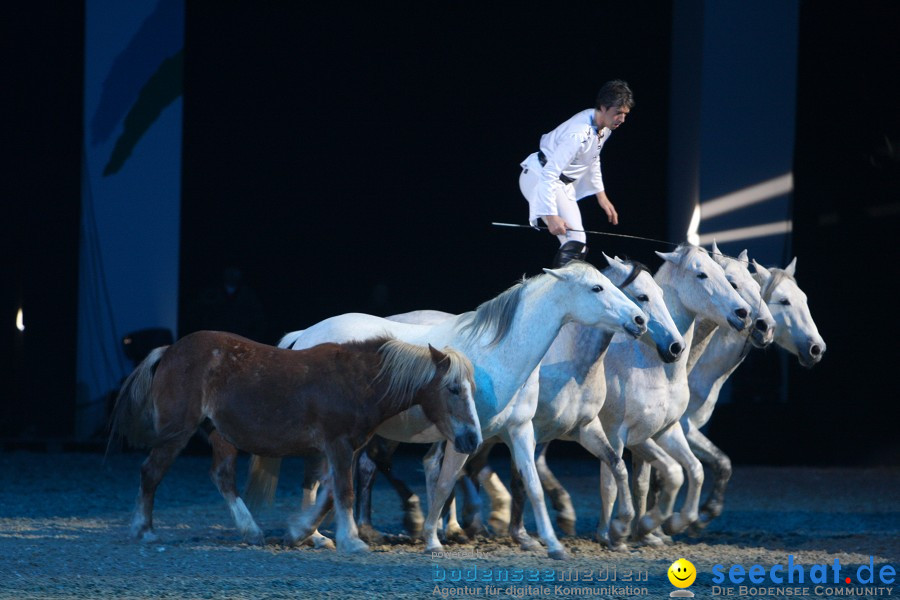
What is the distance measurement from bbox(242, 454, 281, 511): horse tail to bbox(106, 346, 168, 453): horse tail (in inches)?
26.3

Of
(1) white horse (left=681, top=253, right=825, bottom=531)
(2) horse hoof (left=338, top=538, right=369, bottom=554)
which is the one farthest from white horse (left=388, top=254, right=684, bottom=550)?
(1) white horse (left=681, top=253, right=825, bottom=531)

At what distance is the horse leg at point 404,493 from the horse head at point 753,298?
226 cm

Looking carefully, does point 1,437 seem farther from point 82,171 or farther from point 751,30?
point 751,30

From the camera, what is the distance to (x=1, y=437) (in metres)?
12.0

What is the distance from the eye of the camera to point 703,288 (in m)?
7.24

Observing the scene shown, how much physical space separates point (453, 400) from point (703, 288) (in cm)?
191

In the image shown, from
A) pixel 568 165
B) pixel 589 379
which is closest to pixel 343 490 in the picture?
pixel 589 379

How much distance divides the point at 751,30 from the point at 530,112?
241cm

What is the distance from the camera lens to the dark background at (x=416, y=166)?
12078 millimetres

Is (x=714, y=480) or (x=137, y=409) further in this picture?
(x=714, y=480)

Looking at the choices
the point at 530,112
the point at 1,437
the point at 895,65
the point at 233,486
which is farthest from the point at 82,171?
the point at 895,65

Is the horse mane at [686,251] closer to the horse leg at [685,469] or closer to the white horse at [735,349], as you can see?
the white horse at [735,349]

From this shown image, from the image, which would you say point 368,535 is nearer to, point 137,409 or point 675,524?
point 137,409

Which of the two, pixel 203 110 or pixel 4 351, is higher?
pixel 203 110
